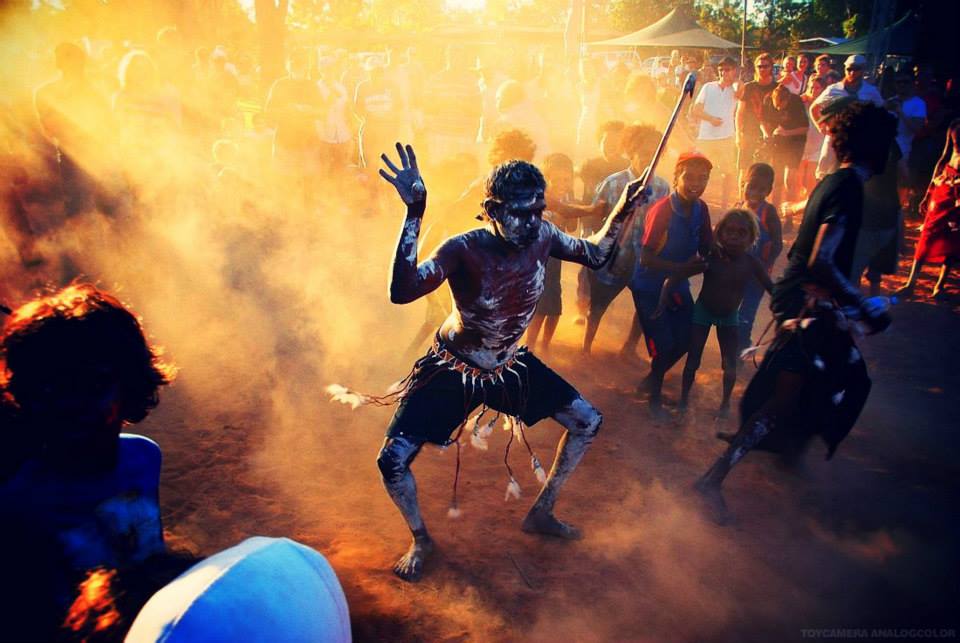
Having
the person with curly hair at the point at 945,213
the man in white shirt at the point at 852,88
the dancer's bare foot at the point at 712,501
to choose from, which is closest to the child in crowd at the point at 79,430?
the dancer's bare foot at the point at 712,501

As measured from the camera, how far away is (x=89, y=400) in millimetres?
1845

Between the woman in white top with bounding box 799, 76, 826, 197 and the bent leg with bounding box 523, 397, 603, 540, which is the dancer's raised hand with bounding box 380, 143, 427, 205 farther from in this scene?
the woman in white top with bounding box 799, 76, 826, 197

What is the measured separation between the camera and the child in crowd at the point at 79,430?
179 cm

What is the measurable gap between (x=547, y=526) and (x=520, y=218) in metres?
2.06

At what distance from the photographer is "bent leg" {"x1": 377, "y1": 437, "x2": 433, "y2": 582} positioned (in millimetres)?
3377

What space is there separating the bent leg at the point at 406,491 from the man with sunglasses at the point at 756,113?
10.0 metres

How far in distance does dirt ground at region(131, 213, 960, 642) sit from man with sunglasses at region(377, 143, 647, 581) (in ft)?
1.03

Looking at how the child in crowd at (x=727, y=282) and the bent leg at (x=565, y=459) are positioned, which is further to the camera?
the child in crowd at (x=727, y=282)

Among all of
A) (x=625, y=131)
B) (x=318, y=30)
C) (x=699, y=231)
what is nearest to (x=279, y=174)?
(x=625, y=131)

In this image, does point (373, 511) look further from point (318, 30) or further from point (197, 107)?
point (318, 30)

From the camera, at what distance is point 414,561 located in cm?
357

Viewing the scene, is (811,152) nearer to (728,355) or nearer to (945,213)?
(945,213)

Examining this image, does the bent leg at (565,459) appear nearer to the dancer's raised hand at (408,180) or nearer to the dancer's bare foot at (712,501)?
the dancer's bare foot at (712,501)

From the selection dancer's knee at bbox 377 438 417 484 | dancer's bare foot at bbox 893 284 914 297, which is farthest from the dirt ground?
dancer's bare foot at bbox 893 284 914 297
